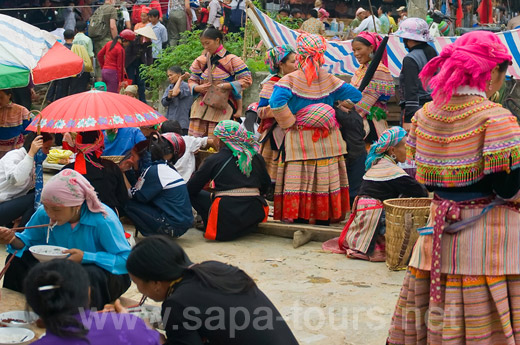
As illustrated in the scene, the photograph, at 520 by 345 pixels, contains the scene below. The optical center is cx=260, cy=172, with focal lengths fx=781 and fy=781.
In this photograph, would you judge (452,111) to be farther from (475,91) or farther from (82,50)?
(82,50)

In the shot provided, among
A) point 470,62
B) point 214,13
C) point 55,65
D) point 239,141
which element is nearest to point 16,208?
point 55,65

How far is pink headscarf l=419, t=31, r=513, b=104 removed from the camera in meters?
3.74

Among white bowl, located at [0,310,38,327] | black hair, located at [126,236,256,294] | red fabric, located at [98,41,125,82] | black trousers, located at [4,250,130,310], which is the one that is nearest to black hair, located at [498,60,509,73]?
black hair, located at [126,236,256,294]

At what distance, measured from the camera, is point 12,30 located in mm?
6074

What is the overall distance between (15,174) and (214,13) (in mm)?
10309

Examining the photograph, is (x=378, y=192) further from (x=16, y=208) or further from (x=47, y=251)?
(x=16, y=208)

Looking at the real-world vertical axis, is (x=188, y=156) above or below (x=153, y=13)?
below

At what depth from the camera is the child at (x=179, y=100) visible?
10102 millimetres

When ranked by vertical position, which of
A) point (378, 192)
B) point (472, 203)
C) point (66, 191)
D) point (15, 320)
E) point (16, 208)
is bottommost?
point (16, 208)

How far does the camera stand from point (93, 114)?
6203 millimetres

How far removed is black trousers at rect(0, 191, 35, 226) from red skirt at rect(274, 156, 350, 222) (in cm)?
230

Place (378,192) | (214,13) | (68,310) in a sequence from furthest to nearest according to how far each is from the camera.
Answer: (214,13) → (378,192) → (68,310)

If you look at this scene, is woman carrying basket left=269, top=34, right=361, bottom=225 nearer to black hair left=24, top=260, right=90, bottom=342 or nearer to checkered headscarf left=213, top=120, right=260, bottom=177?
checkered headscarf left=213, top=120, right=260, bottom=177

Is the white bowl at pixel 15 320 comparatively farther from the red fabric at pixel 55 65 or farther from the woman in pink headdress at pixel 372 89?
the woman in pink headdress at pixel 372 89
